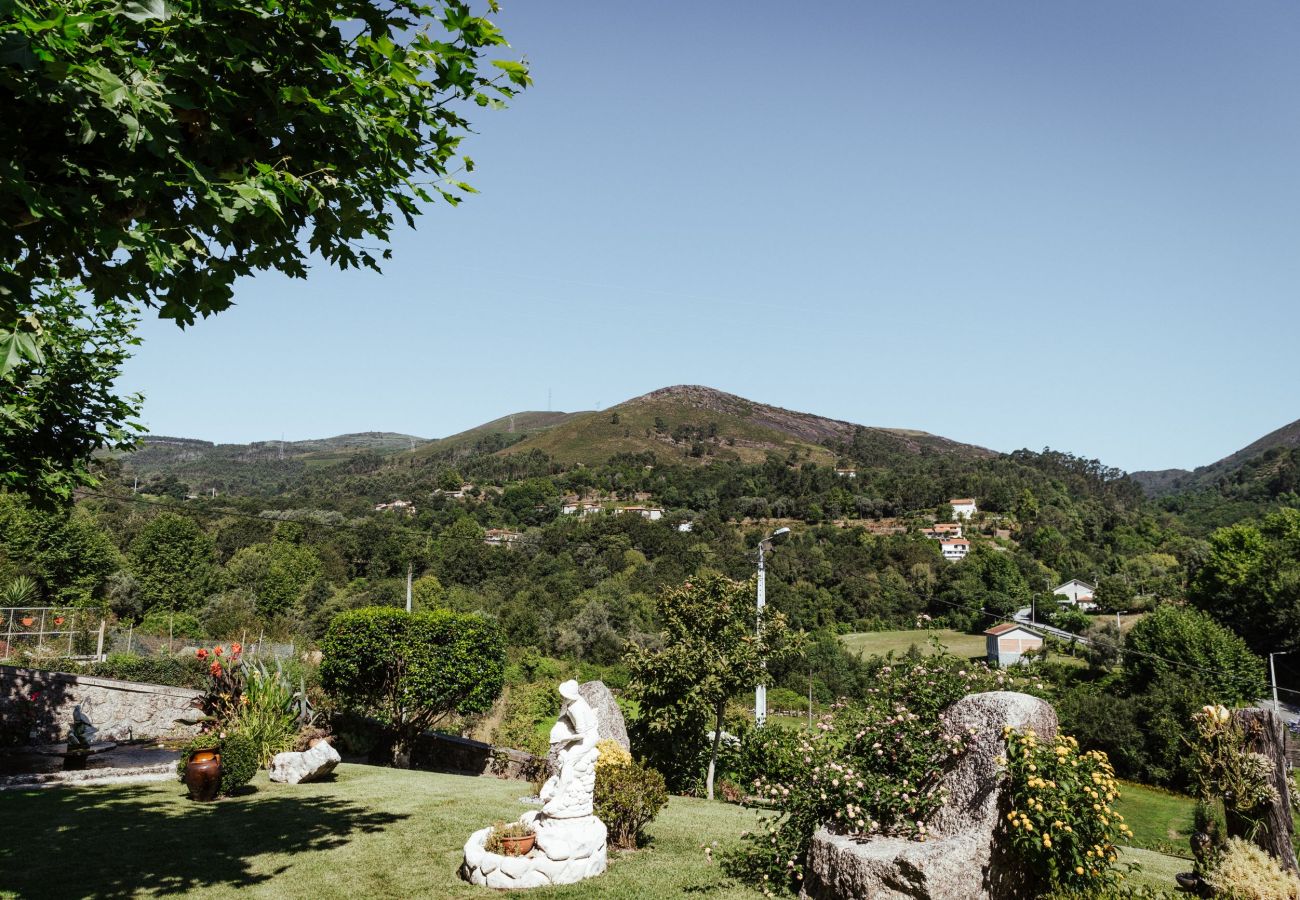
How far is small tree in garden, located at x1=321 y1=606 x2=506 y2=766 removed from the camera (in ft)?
57.3

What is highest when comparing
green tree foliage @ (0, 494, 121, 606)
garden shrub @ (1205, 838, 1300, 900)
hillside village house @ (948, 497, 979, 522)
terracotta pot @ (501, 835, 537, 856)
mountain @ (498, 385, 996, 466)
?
mountain @ (498, 385, 996, 466)

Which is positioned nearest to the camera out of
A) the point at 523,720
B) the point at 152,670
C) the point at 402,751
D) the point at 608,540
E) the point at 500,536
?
the point at 402,751

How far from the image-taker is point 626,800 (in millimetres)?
9070

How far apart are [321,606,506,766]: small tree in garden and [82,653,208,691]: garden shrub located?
4993mm

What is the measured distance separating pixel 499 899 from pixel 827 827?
126 inches

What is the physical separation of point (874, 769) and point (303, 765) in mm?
9336

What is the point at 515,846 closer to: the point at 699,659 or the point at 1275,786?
the point at 1275,786

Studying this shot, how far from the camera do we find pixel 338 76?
4.85m

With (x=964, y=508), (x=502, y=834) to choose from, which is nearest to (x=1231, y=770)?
(x=502, y=834)

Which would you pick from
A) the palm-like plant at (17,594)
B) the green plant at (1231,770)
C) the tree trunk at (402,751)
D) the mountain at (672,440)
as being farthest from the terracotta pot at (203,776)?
the mountain at (672,440)

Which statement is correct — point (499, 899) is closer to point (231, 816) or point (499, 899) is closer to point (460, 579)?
point (231, 816)

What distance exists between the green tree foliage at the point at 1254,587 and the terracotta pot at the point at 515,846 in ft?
202

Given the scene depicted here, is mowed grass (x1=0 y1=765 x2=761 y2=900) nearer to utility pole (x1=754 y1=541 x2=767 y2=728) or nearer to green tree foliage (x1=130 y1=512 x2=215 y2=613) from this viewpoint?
utility pole (x1=754 y1=541 x2=767 y2=728)

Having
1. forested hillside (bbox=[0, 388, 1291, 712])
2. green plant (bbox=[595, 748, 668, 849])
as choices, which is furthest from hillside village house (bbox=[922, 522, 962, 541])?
green plant (bbox=[595, 748, 668, 849])
